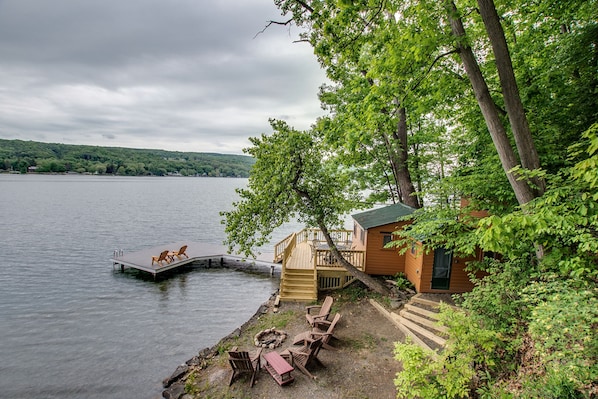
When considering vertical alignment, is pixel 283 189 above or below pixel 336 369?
above

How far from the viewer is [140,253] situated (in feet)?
65.6

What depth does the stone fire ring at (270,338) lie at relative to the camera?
8502 mm

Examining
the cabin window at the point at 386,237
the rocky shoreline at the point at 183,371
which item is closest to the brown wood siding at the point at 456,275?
the cabin window at the point at 386,237

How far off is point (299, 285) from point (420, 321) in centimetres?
548

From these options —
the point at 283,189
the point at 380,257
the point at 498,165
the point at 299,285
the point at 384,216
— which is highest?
the point at 498,165

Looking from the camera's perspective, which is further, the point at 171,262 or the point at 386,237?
the point at 171,262

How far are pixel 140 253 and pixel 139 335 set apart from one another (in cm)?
1074

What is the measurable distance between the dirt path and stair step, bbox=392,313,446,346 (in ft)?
1.22

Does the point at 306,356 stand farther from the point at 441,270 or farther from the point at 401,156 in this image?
the point at 401,156

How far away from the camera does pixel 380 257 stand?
12.0 meters

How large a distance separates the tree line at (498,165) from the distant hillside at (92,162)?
7762 centimetres

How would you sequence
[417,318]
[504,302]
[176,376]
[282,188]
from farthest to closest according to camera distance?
1. [282,188]
2. [417,318]
3. [176,376]
4. [504,302]

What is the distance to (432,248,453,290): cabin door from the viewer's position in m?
9.96

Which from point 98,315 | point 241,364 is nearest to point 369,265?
point 241,364
